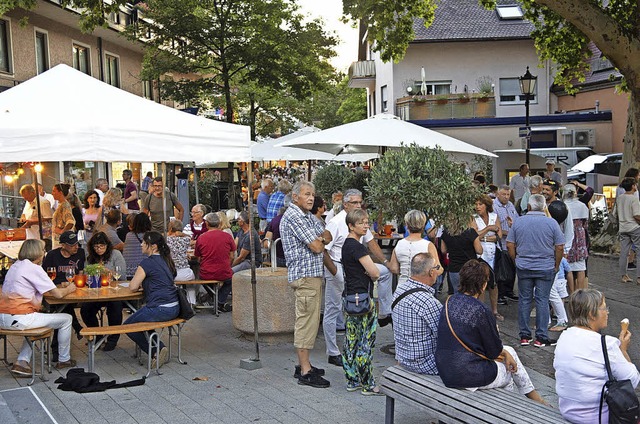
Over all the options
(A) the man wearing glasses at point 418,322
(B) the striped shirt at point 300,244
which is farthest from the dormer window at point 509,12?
(A) the man wearing glasses at point 418,322

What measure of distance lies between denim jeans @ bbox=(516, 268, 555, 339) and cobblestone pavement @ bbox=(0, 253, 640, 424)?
0.26 metres

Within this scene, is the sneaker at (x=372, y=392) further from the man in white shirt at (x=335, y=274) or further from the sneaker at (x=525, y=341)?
the sneaker at (x=525, y=341)

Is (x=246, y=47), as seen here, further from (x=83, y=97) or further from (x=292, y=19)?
(x=83, y=97)

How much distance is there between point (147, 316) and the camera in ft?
28.1

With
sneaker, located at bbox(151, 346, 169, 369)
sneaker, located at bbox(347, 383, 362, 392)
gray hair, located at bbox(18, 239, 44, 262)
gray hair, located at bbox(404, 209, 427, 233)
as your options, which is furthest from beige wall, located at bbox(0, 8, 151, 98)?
sneaker, located at bbox(347, 383, 362, 392)

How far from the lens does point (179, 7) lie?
25.6 meters

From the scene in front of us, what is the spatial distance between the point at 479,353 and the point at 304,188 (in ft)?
8.94

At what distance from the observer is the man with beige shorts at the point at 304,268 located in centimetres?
798

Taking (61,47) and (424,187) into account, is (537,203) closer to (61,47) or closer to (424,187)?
(424,187)

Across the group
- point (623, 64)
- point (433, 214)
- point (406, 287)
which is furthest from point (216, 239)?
point (623, 64)

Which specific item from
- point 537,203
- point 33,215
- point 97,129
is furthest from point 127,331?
point 33,215

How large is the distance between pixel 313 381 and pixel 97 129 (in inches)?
132

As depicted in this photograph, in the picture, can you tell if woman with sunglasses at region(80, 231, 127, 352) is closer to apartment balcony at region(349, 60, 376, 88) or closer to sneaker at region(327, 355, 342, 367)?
sneaker at region(327, 355, 342, 367)

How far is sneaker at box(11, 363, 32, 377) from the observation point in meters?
8.43
